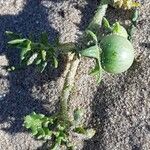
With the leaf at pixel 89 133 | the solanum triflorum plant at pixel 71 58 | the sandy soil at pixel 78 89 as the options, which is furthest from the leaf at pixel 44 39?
the leaf at pixel 89 133

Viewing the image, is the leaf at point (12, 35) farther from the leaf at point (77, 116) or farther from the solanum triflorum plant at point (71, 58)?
the leaf at point (77, 116)

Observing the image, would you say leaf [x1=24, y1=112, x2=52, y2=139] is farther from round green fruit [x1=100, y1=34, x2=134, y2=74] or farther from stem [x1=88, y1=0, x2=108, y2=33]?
stem [x1=88, y1=0, x2=108, y2=33]

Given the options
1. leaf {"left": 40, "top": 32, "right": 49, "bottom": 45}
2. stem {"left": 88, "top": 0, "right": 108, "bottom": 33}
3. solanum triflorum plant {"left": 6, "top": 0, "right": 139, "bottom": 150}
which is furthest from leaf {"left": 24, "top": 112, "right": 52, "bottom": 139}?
stem {"left": 88, "top": 0, "right": 108, "bottom": 33}

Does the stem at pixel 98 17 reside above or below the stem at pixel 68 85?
above

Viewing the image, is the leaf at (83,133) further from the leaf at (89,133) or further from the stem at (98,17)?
the stem at (98,17)

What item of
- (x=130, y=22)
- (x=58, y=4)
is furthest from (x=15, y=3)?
(x=130, y=22)

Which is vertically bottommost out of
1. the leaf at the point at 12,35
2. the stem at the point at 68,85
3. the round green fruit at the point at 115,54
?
the stem at the point at 68,85

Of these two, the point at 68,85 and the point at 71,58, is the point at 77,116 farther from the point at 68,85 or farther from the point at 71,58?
the point at 71,58

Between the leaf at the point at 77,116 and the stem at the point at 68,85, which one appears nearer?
the leaf at the point at 77,116

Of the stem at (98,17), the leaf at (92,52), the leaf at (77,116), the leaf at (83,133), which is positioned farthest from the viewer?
the stem at (98,17)

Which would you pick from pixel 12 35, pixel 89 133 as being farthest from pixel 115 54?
pixel 12 35

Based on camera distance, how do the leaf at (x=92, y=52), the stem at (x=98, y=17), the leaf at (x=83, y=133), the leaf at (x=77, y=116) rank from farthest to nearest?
the stem at (x=98, y=17) < the leaf at (x=83, y=133) < the leaf at (x=77, y=116) < the leaf at (x=92, y=52)
